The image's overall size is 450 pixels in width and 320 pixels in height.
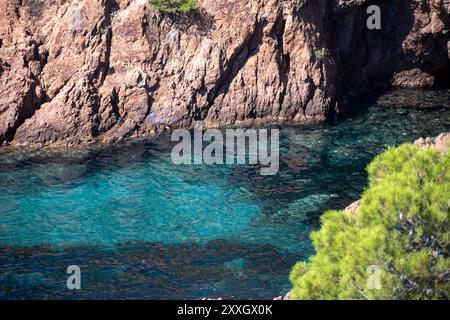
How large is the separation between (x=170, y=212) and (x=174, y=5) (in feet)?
41.4

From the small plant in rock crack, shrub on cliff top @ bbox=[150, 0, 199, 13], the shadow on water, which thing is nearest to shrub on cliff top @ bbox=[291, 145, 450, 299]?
the shadow on water

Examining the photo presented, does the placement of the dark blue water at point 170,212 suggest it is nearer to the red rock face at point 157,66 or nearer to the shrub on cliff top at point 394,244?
the red rock face at point 157,66

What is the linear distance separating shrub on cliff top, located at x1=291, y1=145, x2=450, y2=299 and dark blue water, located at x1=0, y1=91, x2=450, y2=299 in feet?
18.2

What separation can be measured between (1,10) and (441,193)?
24.6 metres

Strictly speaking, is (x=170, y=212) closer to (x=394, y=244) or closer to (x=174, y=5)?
(x=394, y=244)

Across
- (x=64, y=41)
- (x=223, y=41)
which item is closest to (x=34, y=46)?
(x=64, y=41)

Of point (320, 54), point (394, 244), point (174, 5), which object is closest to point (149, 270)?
point (394, 244)

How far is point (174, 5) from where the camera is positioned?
2992cm

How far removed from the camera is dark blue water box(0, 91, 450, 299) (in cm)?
1812

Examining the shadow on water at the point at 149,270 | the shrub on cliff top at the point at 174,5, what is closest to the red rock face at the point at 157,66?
the shrub on cliff top at the point at 174,5

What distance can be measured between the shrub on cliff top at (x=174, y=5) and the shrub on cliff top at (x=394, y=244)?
65.2 ft

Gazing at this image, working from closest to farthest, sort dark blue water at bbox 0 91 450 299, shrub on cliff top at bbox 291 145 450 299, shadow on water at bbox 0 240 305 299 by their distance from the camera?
1. shrub on cliff top at bbox 291 145 450 299
2. shadow on water at bbox 0 240 305 299
3. dark blue water at bbox 0 91 450 299

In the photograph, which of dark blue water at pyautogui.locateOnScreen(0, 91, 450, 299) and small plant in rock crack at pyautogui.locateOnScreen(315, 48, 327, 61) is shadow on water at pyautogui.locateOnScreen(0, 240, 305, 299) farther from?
small plant in rock crack at pyautogui.locateOnScreen(315, 48, 327, 61)
